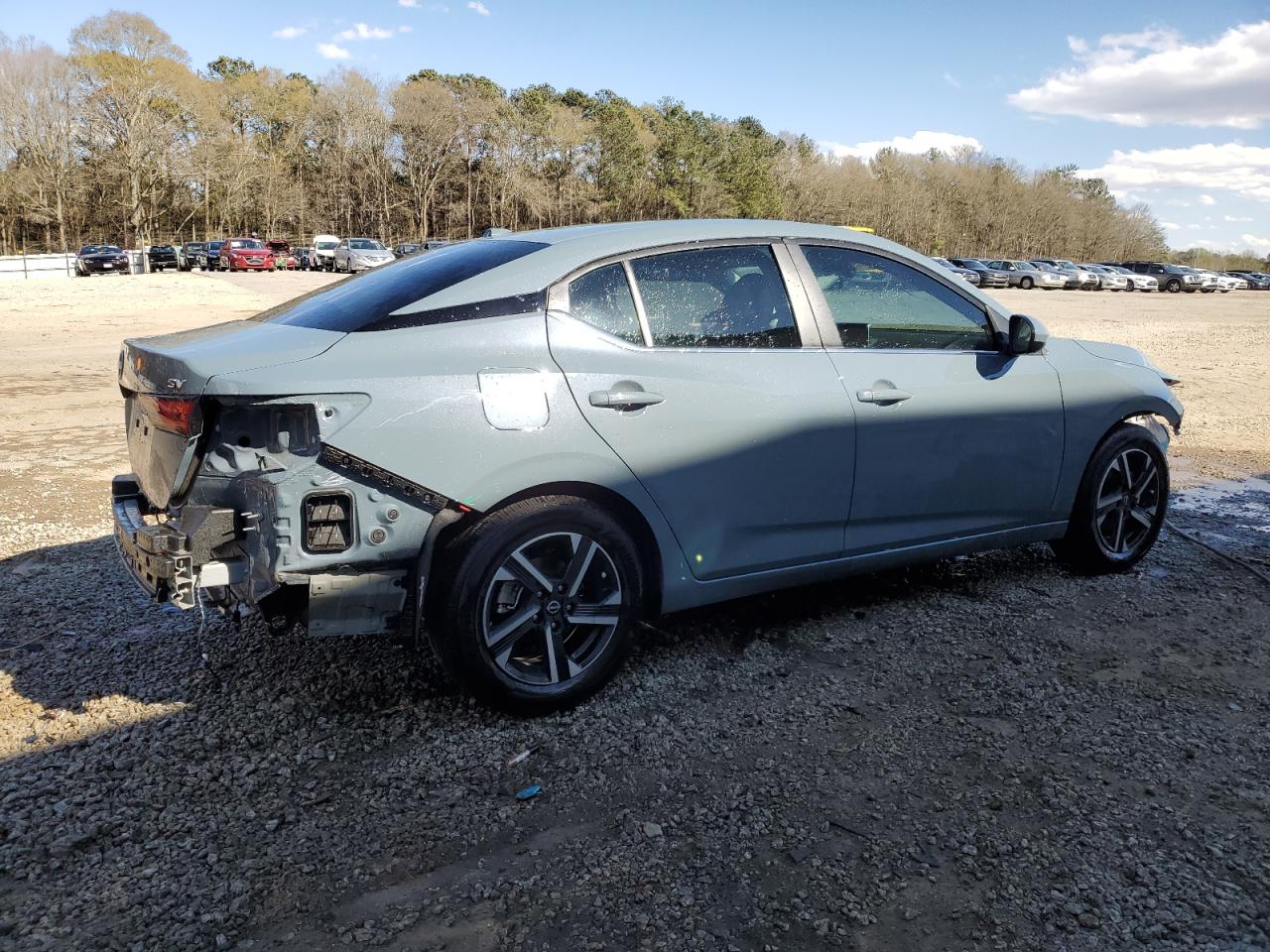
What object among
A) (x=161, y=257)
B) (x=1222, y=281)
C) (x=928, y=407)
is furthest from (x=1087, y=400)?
(x=1222, y=281)

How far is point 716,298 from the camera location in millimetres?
3719

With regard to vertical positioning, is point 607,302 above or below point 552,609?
above

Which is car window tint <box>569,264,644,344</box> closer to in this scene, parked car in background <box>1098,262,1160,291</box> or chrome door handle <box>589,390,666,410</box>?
chrome door handle <box>589,390,666,410</box>

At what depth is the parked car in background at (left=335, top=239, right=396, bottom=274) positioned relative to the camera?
4675 centimetres

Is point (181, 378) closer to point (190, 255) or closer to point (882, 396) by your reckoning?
point (882, 396)

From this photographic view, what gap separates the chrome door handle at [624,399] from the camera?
10.9 feet

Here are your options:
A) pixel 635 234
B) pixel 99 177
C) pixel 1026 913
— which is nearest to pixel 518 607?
pixel 635 234

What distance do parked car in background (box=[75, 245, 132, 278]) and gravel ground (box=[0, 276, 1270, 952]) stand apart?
151 feet

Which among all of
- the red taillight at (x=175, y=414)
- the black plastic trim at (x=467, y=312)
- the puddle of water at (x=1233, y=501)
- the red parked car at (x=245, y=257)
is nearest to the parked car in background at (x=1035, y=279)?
the red parked car at (x=245, y=257)

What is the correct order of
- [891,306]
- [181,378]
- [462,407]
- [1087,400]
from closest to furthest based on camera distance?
[181,378], [462,407], [891,306], [1087,400]

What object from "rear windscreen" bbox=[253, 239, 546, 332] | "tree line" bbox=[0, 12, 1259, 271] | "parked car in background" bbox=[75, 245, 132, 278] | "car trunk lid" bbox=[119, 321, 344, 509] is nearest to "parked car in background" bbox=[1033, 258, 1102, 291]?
"tree line" bbox=[0, 12, 1259, 271]

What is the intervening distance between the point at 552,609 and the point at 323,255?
53.2 meters

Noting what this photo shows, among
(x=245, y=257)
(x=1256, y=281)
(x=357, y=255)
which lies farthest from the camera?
(x=1256, y=281)

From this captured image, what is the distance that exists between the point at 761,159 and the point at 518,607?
81.2 meters
